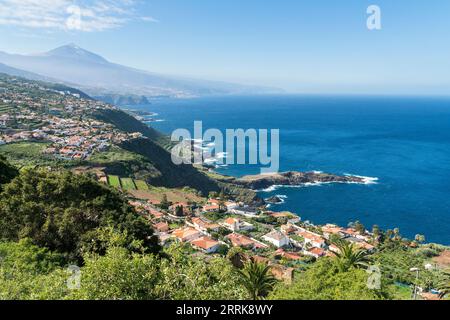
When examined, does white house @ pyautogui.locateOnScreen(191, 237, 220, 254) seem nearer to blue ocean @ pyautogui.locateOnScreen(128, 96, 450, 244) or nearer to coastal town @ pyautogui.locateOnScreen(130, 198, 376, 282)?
coastal town @ pyautogui.locateOnScreen(130, 198, 376, 282)

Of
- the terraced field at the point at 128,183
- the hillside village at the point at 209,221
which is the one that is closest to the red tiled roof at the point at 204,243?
the hillside village at the point at 209,221

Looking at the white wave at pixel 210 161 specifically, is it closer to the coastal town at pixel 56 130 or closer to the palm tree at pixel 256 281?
the coastal town at pixel 56 130

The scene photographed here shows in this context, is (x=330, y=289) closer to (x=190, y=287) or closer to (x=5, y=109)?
(x=190, y=287)

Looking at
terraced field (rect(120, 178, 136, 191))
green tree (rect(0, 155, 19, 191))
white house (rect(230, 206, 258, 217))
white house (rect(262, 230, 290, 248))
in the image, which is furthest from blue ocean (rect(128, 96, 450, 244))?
green tree (rect(0, 155, 19, 191))
